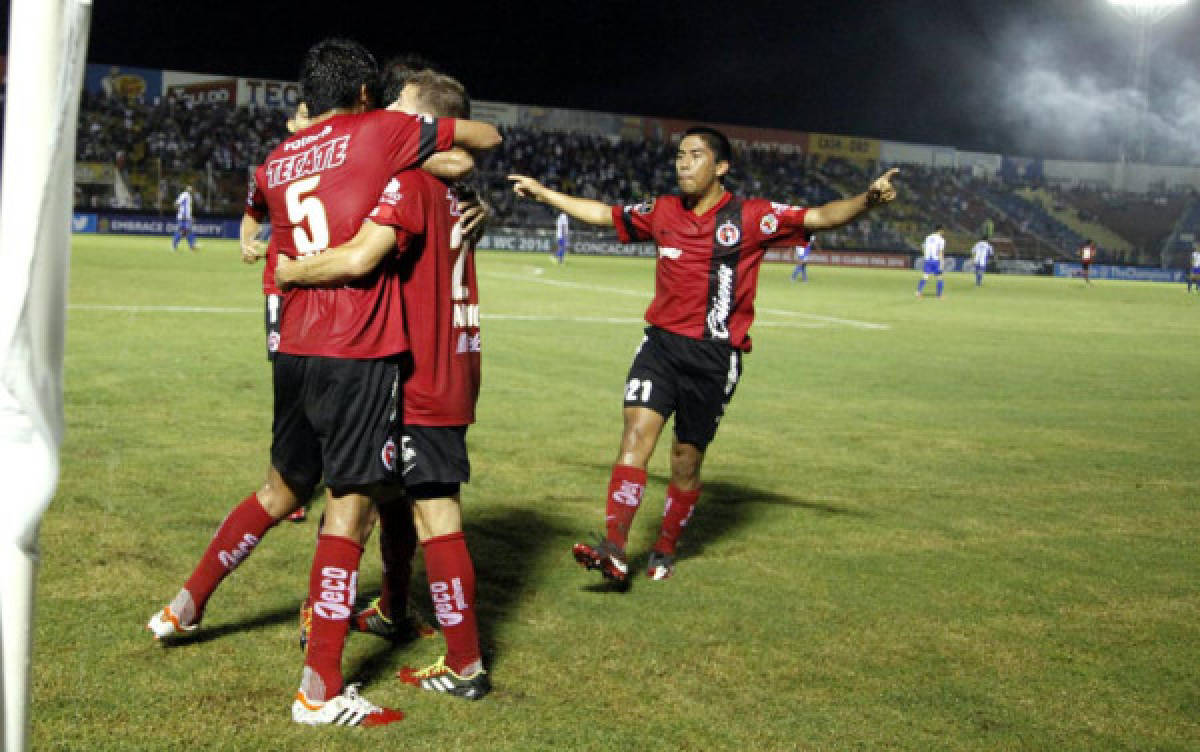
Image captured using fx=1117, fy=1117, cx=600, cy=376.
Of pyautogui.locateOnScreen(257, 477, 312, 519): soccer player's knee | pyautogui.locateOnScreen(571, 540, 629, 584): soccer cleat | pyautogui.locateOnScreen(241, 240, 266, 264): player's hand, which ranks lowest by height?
pyautogui.locateOnScreen(571, 540, 629, 584): soccer cleat

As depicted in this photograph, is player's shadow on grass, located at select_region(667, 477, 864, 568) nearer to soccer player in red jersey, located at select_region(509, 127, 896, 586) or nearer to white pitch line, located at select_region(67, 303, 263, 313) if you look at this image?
soccer player in red jersey, located at select_region(509, 127, 896, 586)

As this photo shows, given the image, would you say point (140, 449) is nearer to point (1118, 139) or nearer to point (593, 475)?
point (593, 475)

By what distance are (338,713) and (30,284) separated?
2.67 meters

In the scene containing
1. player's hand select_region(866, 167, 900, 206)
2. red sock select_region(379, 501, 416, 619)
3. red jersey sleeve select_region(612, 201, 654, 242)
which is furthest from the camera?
red jersey sleeve select_region(612, 201, 654, 242)

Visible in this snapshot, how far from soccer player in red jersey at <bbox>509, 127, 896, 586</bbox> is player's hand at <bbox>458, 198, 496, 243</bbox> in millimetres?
1526

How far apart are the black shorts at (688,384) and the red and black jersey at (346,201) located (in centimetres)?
226

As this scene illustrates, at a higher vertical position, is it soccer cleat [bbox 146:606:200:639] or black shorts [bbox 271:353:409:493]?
black shorts [bbox 271:353:409:493]

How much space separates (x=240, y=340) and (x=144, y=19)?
46.5 meters

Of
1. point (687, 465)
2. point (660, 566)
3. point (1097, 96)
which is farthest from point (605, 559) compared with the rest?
point (1097, 96)

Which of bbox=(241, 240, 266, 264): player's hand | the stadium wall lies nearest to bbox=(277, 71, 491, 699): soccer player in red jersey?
bbox=(241, 240, 266, 264): player's hand

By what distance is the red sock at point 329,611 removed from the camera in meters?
3.77

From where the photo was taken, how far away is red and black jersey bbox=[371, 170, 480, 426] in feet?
13.3

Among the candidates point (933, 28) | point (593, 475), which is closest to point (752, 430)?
point (593, 475)

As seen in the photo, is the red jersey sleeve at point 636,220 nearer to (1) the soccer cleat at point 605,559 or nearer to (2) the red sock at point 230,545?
(1) the soccer cleat at point 605,559
